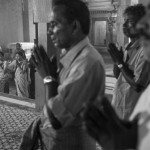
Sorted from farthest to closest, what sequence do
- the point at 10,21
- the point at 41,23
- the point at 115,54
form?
the point at 10,21
the point at 41,23
the point at 115,54

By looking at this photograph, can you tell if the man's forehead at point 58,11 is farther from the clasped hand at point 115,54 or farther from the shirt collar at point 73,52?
the clasped hand at point 115,54

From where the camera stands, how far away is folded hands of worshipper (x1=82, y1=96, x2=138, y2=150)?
96cm

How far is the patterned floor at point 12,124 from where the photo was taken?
346cm

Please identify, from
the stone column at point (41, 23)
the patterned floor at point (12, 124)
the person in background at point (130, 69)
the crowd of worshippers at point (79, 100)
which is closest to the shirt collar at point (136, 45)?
the person in background at point (130, 69)

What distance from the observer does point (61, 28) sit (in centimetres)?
149

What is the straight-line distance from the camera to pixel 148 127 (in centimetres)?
90

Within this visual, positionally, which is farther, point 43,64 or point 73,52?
point 43,64

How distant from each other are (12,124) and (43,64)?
2.70 metres

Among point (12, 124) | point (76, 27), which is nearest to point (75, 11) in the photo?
point (76, 27)

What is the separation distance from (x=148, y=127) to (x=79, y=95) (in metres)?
0.50

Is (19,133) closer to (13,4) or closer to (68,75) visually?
(68,75)

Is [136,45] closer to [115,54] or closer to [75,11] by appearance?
[115,54]

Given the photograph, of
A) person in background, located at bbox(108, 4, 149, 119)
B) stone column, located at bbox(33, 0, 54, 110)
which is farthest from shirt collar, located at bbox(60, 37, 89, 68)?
stone column, located at bbox(33, 0, 54, 110)

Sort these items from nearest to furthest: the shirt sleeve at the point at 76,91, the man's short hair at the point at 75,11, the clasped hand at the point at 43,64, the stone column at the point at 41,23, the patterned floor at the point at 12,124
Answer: the shirt sleeve at the point at 76,91 → the man's short hair at the point at 75,11 → the clasped hand at the point at 43,64 → the patterned floor at the point at 12,124 → the stone column at the point at 41,23
